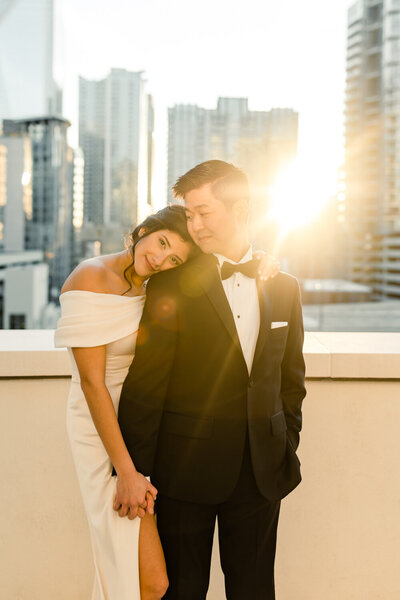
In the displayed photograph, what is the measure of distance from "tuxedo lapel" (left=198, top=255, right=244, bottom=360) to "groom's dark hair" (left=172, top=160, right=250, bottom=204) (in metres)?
0.24

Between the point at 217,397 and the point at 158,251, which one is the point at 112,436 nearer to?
the point at 217,397

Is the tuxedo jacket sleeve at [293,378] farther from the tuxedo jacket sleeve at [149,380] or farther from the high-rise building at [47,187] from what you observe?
the high-rise building at [47,187]

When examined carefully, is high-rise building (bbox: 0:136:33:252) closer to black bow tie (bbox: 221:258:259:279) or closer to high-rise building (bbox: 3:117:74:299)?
high-rise building (bbox: 3:117:74:299)

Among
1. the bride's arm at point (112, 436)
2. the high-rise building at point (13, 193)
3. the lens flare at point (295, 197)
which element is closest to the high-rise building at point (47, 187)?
the high-rise building at point (13, 193)

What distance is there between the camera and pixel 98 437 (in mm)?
1546

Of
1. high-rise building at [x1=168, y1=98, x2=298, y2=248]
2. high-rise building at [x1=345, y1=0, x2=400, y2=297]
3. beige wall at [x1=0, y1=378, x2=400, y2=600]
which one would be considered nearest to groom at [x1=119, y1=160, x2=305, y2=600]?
beige wall at [x1=0, y1=378, x2=400, y2=600]

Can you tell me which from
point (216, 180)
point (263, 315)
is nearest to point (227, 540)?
point (263, 315)

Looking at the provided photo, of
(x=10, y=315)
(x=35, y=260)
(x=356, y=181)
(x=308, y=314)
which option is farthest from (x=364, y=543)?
(x=356, y=181)

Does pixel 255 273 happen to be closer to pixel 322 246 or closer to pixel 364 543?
pixel 364 543

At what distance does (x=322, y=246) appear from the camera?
88.8 meters

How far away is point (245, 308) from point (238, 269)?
0.38ft

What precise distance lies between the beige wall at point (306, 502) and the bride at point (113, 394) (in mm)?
517

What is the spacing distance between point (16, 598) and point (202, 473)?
45.8 inches

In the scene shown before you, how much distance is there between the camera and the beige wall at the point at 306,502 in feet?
6.64
